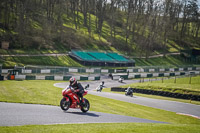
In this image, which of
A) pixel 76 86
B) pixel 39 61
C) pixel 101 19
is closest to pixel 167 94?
pixel 76 86

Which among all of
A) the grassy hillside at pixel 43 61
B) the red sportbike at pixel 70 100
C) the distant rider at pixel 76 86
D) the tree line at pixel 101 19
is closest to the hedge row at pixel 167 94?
the red sportbike at pixel 70 100

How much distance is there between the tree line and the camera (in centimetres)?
6083

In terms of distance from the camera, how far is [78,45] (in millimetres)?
68062

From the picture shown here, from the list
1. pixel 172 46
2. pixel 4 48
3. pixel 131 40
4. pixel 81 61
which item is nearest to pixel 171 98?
pixel 81 61

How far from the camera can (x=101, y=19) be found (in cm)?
8025

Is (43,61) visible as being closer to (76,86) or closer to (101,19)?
(101,19)

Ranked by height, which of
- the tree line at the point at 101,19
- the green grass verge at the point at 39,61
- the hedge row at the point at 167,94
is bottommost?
the hedge row at the point at 167,94

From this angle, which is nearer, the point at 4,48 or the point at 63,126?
the point at 63,126

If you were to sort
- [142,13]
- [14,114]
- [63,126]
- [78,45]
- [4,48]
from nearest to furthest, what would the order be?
[63,126], [14,114], [4,48], [78,45], [142,13]

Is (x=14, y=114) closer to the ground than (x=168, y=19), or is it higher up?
closer to the ground

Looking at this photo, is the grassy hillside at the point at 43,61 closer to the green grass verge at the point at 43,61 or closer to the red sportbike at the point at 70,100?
the green grass verge at the point at 43,61

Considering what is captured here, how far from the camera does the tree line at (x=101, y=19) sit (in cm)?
6083

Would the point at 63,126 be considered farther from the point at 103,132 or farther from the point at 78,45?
the point at 78,45

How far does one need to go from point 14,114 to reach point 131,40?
7569 centimetres
